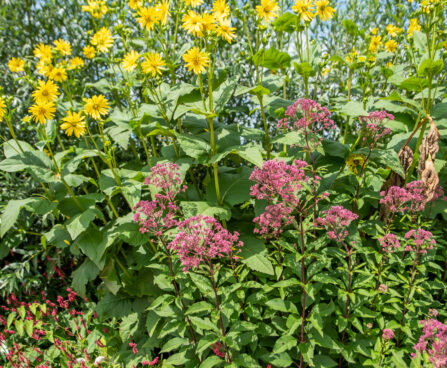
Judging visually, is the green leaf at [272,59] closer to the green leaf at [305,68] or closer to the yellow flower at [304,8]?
the green leaf at [305,68]

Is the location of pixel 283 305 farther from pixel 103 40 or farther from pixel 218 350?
pixel 103 40

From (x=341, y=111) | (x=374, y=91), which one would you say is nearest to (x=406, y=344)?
(x=341, y=111)

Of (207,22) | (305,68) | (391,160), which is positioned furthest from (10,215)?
(391,160)

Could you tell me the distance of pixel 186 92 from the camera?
2.40 meters

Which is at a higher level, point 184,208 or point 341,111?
point 341,111

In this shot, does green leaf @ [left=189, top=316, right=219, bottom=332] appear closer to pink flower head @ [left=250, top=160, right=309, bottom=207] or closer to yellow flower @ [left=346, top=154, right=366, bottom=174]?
pink flower head @ [left=250, top=160, right=309, bottom=207]

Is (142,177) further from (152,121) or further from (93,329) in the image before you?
(93,329)

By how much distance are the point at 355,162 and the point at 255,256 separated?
1.02 m

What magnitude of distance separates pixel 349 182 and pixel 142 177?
4.44 ft

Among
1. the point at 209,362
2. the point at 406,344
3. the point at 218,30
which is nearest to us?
the point at 209,362

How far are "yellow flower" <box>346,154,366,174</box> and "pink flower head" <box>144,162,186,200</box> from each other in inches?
43.9

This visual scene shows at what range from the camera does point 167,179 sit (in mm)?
2078

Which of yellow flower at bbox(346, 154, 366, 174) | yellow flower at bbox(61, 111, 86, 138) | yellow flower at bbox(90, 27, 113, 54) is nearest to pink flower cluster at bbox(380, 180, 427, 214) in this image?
yellow flower at bbox(346, 154, 366, 174)

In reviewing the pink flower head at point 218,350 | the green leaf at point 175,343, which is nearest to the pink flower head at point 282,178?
the pink flower head at point 218,350
